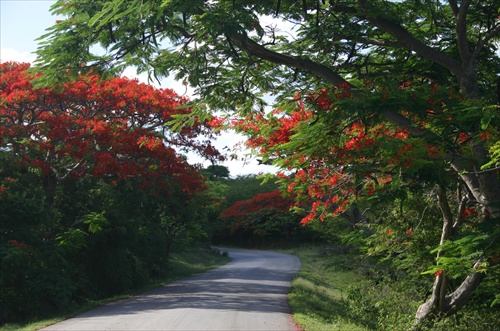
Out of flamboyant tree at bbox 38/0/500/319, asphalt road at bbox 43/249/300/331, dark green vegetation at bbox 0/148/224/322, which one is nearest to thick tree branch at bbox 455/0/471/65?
flamboyant tree at bbox 38/0/500/319

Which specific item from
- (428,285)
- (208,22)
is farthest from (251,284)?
(208,22)

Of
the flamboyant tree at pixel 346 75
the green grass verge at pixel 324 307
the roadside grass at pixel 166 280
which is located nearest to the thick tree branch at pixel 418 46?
the flamboyant tree at pixel 346 75

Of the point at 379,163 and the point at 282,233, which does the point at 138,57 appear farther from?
the point at 282,233

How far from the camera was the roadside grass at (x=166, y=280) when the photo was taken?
11813mm

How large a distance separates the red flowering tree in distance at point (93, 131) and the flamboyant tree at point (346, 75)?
5413 millimetres

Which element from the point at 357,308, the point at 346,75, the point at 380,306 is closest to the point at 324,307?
A: the point at 357,308

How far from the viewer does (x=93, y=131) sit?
53.0ft

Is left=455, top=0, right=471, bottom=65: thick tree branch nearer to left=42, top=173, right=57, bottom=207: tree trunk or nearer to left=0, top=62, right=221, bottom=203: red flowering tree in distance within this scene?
left=0, top=62, right=221, bottom=203: red flowering tree in distance

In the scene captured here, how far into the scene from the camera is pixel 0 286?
42.0ft

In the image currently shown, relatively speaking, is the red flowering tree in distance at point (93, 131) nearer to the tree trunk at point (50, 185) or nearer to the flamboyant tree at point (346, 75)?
the tree trunk at point (50, 185)

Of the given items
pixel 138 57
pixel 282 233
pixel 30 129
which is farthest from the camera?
pixel 282 233

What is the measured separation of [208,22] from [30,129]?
10637mm

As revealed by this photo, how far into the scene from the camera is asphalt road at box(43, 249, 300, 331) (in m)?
10.7

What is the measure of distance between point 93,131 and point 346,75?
884cm
